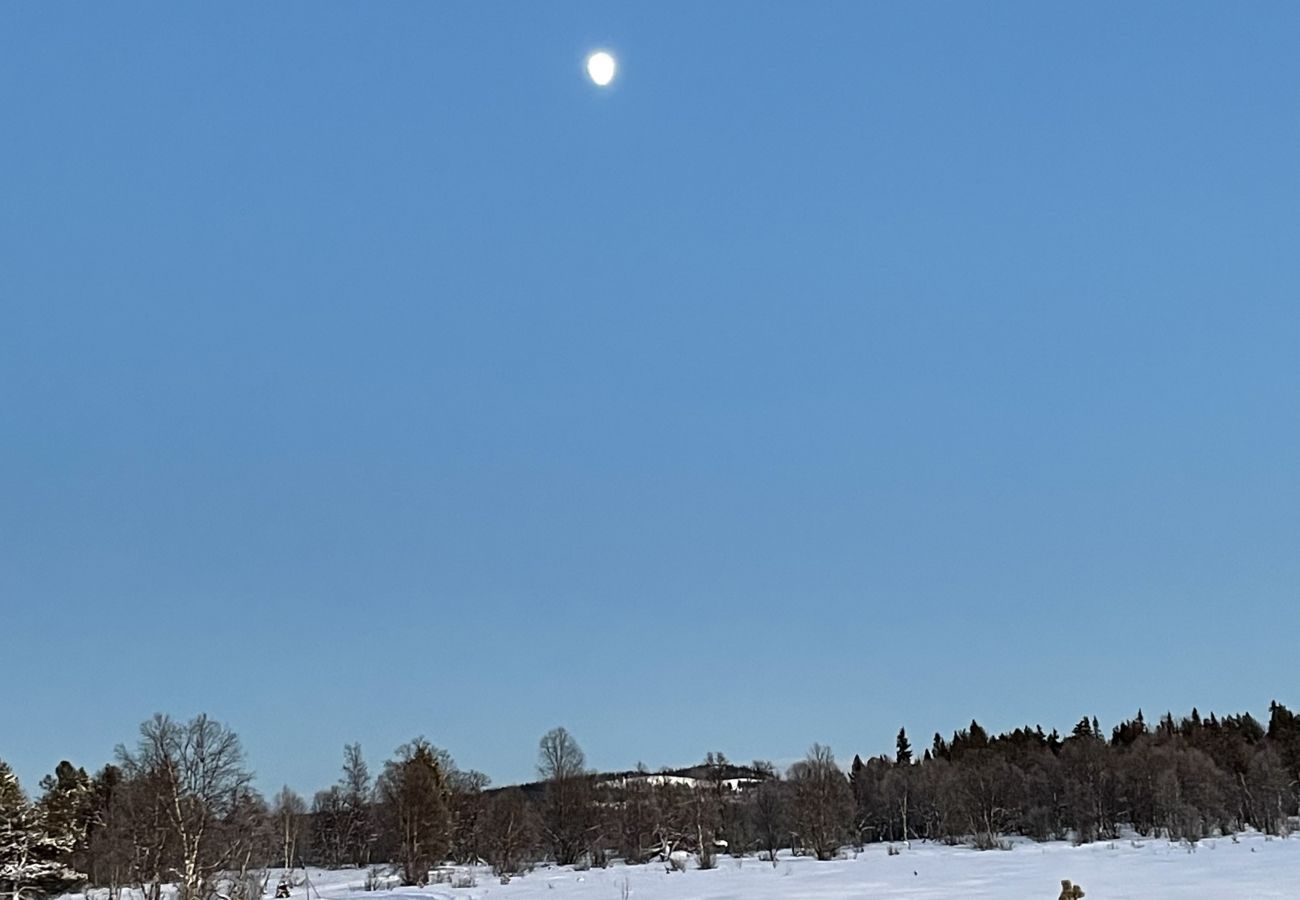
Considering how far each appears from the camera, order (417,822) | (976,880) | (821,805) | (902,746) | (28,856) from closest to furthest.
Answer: (976,880)
(28,856)
(417,822)
(821,805)
(902,746)

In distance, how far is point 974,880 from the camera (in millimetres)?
31188

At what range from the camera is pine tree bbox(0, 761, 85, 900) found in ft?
117

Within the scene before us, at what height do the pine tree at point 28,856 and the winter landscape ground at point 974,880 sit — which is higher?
the pine tree at point 28,856

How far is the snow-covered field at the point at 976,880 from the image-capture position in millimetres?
25578

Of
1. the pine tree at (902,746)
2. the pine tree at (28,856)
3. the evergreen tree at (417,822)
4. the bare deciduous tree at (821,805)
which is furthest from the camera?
the pine tree at (902,746)

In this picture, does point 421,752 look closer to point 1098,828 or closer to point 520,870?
point 520,870

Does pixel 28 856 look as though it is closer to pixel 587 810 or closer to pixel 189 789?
pixel 189 789

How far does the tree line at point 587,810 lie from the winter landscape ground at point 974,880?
262 inches

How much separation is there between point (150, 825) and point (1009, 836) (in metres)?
59.7

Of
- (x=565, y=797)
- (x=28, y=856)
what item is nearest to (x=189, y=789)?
(x=28, y=856)

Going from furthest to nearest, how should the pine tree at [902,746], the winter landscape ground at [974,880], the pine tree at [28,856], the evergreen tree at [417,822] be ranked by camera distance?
the pine tree at [902,746] → the evergreen tree at [417,822] → the pine tree at [28,856] → the winter landscape ground at [974,880]

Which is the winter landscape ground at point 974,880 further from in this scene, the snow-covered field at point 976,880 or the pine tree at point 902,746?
the pine tree at point 902,746

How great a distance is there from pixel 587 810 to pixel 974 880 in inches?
1454

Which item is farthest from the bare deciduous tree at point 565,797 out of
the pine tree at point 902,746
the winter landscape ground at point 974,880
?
the pine tree at point 902,746
